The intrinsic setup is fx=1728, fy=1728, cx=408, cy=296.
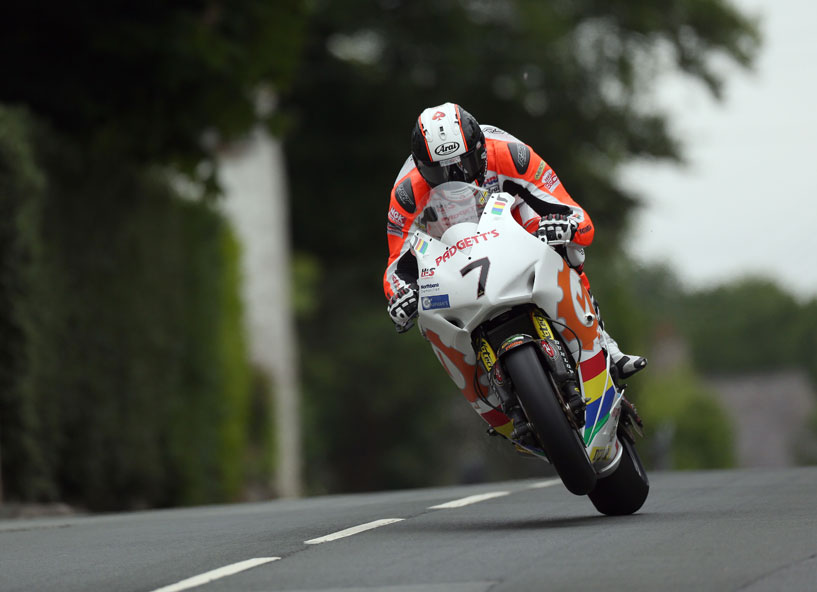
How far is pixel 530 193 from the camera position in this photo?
359 inches

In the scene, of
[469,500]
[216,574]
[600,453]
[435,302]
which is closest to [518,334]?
[435,302]

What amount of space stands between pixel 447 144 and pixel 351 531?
79.3 inches

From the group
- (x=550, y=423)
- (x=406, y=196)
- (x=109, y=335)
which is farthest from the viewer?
(x=109, y=335)

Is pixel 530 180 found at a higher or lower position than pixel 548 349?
higher

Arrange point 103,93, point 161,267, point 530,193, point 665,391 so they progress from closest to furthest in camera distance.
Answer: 1. point 530,193
2. point 103,93
3. point 161,267
4. point 665,391

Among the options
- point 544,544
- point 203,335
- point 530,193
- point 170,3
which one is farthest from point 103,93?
point 544,544

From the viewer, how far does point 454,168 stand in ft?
28.7

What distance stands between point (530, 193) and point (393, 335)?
4278cm

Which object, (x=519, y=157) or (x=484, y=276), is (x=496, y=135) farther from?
(x=484, y=276)

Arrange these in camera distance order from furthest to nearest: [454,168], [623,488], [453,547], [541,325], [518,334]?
[623,488]
[454,168]
[541,325]
[518,334]
[453,547]

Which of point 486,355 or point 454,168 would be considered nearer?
point 486,355

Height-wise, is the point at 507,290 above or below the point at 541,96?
below

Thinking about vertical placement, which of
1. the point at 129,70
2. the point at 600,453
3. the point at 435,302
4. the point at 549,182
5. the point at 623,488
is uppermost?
the point at 129,70

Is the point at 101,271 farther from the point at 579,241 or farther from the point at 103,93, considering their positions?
the point at 579,241
